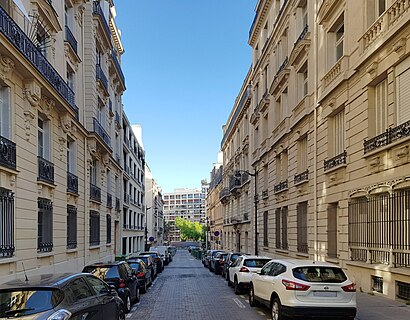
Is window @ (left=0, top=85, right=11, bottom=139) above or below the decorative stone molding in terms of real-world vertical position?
below

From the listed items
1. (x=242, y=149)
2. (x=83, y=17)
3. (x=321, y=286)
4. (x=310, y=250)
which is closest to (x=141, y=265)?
(x=310, y=250)

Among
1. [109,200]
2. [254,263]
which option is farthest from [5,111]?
[109,200]

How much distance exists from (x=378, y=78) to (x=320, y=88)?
5.29 meters

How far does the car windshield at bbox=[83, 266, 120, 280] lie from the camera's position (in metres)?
12.5

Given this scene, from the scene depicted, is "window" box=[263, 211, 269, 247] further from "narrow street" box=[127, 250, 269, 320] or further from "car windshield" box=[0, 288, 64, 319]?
"car windshield" box=[0, 288, 64, 319]

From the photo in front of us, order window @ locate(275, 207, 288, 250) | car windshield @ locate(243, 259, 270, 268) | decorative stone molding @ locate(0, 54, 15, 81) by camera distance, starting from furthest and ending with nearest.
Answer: window @ locate(275, 207, 288, 250)
car windshield @ locate(243, 259, 270, 268)
decorative stone molding @ locate(0, 54, 15, 81)

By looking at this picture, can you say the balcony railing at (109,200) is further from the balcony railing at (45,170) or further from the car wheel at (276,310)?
the car wheel at (276,310)

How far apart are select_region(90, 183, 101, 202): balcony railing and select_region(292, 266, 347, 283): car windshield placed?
1557 centimetres

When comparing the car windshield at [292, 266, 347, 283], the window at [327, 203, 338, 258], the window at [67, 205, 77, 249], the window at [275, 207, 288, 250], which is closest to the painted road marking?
the car windshield at [292, 266, 347, 283]

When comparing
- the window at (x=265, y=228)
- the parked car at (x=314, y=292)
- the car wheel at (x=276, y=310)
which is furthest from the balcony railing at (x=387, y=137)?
the window at (x=265, y=228)

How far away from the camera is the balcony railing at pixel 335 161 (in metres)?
15.6

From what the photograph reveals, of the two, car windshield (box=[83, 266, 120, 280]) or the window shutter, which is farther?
car windshield (box=[83, 266, 120, 280])

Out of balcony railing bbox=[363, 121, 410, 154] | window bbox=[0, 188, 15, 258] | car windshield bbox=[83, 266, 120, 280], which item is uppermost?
balcony railing bbox=[363, 121, 410, 154]

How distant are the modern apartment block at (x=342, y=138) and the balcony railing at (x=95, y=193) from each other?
1038 cm
